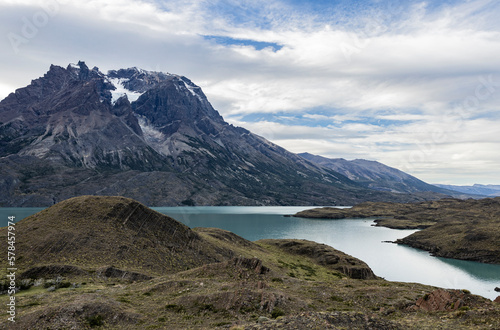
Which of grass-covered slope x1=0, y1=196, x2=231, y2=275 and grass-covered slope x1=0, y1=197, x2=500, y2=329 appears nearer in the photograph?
grass-covered slope x1=0, y1=197, x2=500, y2=329

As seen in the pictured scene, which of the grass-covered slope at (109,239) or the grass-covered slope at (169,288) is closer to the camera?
the grass-covered slope at (169,288)

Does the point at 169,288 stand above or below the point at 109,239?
below

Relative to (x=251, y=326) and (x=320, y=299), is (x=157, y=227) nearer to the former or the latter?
→ (x=320, y=299)

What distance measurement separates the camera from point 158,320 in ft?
106

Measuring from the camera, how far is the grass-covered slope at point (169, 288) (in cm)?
3000

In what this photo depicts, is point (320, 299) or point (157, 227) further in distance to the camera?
point (157, 227)

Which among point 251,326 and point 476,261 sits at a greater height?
point 251,326

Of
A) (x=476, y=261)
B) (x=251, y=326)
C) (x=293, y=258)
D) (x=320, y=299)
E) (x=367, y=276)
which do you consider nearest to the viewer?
(x=251, y=326)

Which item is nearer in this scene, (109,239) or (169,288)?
(169,288)

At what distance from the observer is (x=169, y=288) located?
139 feet

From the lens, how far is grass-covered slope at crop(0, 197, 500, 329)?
98.4ft

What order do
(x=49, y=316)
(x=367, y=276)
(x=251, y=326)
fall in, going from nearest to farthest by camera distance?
(x=251, y=326), (x=49, y=316), (x=367, y=276)

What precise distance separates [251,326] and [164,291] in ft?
61.1

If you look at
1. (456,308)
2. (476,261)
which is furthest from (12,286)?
(476,261)
